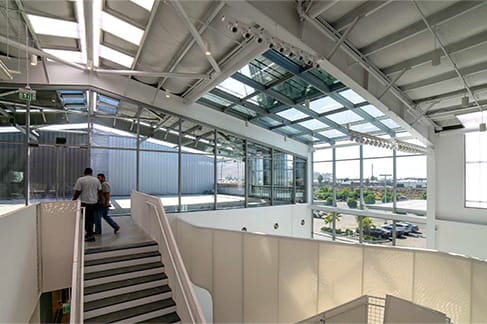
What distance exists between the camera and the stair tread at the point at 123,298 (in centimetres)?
407

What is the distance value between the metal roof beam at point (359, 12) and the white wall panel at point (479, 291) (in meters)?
3.61

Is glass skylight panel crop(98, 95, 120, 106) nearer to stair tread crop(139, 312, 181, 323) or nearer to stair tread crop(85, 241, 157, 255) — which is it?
stair tread crop(85, 241, 157, 255)

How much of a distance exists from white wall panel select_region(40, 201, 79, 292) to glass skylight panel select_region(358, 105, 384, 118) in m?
7.94

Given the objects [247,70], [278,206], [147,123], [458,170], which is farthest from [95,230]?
[458,170]

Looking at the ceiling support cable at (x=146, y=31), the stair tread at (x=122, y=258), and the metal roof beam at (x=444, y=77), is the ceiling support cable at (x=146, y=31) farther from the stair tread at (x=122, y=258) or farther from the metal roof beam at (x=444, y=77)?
the metal roof beam at (x=444, y=77)

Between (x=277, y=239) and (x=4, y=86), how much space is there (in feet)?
26.7

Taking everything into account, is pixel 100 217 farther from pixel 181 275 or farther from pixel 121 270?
pixel 181 275

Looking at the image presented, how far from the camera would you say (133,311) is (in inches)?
164

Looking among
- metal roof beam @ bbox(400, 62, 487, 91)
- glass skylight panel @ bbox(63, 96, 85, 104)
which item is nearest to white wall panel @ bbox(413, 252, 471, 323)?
metal roof beam @ bbox(400, 62, 487, 91)

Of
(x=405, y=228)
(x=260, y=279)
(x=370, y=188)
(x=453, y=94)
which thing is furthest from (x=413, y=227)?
(x=260, y=279)

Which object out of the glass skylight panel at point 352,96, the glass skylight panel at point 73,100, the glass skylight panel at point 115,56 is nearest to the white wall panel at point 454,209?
the glass skylight panel at point 352,96

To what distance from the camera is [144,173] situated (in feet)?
28.0

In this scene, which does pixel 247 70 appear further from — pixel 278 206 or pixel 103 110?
pixel 278 206

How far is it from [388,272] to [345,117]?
20.0 feet
